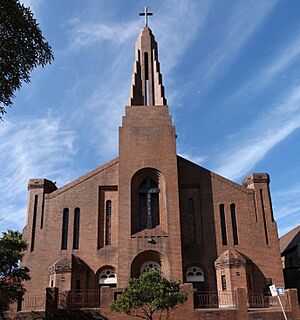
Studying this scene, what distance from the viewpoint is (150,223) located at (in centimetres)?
2903

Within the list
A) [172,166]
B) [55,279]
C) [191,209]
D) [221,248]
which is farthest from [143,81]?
[55,279]

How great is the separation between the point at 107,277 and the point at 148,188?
277 inches

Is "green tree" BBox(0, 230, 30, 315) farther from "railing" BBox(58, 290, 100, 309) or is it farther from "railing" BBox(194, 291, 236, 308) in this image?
"railing" BBox(194, 291, 236, 308)

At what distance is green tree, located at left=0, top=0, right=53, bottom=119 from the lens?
12234 mm

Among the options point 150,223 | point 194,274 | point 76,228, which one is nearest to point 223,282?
point 194,274

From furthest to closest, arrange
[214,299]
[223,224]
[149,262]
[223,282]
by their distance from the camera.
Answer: [223,224] → [149,262] → [214,299] → [223,282]

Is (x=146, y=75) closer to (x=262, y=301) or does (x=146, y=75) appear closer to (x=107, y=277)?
(x=107, y=277)

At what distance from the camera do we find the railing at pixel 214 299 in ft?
A: 86.4

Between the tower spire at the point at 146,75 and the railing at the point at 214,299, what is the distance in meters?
15.4

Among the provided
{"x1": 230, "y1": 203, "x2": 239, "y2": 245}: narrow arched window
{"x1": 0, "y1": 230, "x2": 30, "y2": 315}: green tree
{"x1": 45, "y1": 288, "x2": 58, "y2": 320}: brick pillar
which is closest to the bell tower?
{"x1": 230, "y1": 203, "x2": 239, "y2": 245}: narrow arched window

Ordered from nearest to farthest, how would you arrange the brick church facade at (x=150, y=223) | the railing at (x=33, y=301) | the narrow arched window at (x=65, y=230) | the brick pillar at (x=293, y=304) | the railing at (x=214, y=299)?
the brick pillar at (x=293, y=304) → the railing at (x=214, y=299) → the railing at (x=33, y=301) → the brick church facade at (x=150, y=223) → the narrow arched window at (x=65, y=230)

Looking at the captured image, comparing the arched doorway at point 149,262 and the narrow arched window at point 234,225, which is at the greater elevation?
the narrow arched window at point 234,225

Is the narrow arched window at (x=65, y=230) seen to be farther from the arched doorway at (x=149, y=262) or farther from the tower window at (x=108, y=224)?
the arched doorway at (x=149, y=262)

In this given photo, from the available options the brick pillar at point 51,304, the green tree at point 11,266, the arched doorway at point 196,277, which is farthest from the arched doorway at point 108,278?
the green tree at point 11,266
